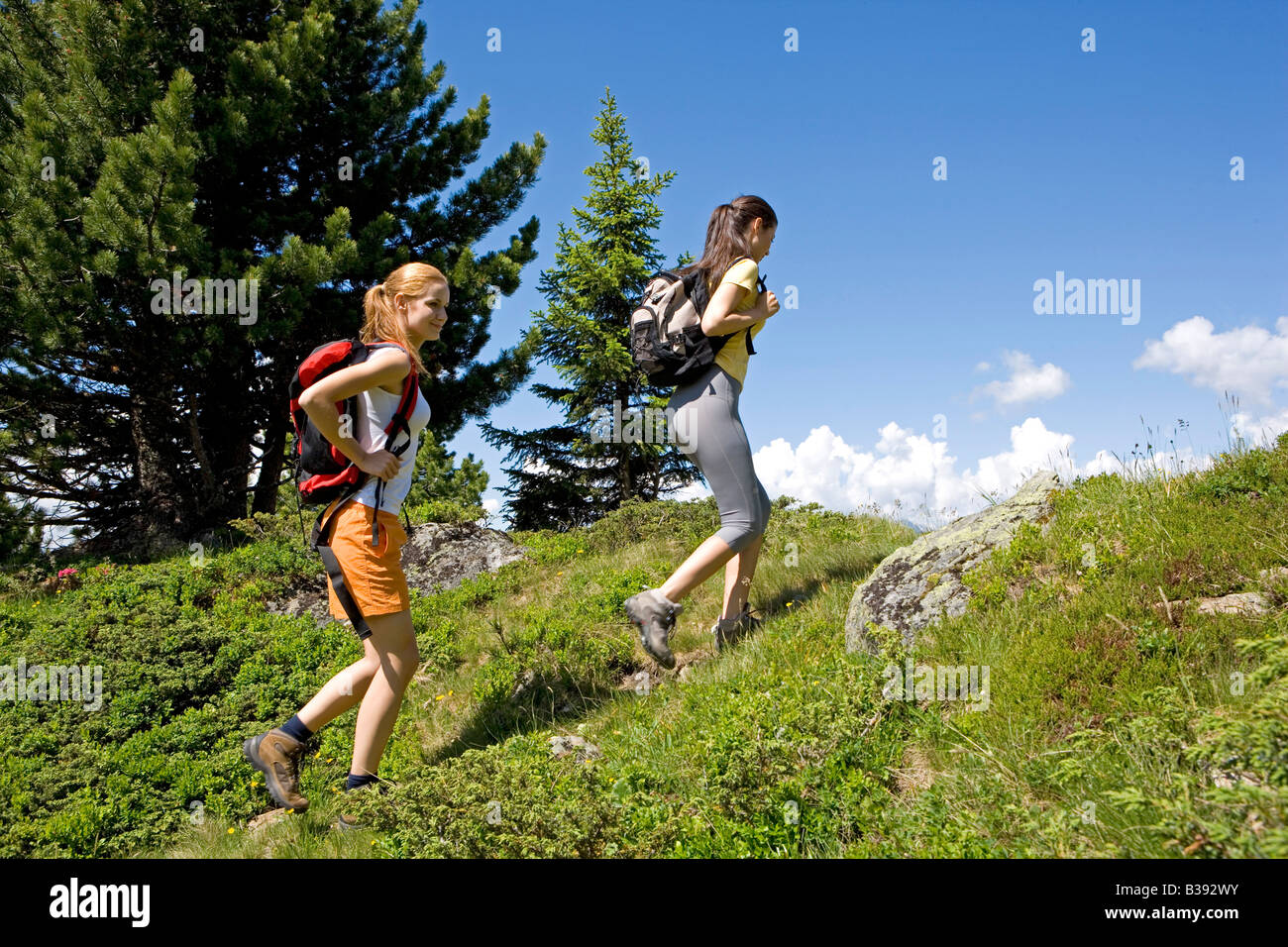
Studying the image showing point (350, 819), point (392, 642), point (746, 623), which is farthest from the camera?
point (746, 623)

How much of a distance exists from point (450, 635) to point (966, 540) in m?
4.16

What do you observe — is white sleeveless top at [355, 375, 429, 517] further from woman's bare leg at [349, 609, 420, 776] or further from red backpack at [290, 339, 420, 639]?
woman's bare leg at [349, 609, 420, 776]

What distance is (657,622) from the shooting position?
4.36m

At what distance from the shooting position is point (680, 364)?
4371mm

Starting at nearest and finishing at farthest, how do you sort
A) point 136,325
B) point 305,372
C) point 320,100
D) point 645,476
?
point 305,372
point 136,325
point 320,100
point 645,476

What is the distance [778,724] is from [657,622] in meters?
1.14

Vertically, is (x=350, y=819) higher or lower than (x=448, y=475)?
lower

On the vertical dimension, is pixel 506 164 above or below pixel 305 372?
above

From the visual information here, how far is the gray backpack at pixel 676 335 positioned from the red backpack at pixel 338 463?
4.43ft

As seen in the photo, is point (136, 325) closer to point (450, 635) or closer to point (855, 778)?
point (450, 635)

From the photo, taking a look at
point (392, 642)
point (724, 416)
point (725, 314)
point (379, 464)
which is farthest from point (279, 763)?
point (725, 314)

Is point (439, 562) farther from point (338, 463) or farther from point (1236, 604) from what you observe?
point (1236, 604)

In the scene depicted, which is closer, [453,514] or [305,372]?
[305,372]
